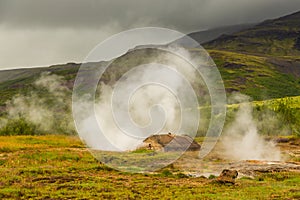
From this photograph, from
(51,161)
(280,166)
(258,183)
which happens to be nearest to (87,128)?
(51,161)

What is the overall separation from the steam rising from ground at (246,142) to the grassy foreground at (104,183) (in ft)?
85.9

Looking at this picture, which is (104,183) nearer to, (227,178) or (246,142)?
(227,178)

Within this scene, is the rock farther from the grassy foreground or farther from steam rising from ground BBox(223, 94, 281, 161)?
steam rising from ground BBox(223, 94, 281, 161)

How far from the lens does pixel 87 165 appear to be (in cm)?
4997

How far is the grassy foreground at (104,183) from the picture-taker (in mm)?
31438

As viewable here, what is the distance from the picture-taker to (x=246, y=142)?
3866 inches

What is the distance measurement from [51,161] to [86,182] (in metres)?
16.2

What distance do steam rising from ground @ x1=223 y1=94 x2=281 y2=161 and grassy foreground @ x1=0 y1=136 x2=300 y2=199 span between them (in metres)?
26.2

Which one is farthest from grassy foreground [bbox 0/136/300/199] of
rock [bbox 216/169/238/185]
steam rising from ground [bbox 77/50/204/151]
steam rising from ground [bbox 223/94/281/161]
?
steam rising from ground [bbox 223/94/281/161]

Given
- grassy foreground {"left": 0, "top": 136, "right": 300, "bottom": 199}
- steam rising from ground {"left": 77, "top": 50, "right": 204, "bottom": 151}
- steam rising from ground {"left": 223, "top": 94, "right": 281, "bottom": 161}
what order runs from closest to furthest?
grassy foreground {"left": 0, "top": 136, "right": 300, "bottom": 199} → steam rising from ground {"left": 77, "top": 50, "right": 204, "bottom": 151} → steam rising from ground {"left": 223, "top": 94, "right": 281, "bottom": 161}

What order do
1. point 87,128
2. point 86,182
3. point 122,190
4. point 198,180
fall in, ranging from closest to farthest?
point 122,190 < point 86,182 < point 198,180 < point 87,128

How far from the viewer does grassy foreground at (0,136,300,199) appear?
1238 inches

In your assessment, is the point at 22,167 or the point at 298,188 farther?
the point at 22,167

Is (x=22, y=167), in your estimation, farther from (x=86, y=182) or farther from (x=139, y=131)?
(x=139, y=131)
